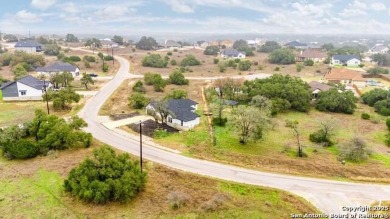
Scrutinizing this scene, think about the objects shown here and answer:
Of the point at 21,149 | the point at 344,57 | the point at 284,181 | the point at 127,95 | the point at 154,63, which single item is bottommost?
the point at 284,181

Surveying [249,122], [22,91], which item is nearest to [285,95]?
[249,122]

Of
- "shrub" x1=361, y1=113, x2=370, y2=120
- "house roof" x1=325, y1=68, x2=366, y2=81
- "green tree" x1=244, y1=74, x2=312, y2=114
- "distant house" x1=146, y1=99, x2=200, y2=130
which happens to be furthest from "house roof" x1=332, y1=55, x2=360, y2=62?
"distant house" x1=146, y1=99, x2=200, y2=130

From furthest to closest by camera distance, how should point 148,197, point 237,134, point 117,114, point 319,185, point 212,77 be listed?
1. point 212,77
2. point 117,114
3. point 237,134
4. point 319,185
5. point 148,197

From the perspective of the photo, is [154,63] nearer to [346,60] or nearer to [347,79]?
[347,79]

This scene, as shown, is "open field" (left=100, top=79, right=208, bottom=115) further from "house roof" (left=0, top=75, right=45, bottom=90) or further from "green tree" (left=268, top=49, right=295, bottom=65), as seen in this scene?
"green tree" (left=268, top=49, right=295, bottom=65)

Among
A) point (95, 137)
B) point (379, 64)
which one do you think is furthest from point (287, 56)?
point (95, 137)

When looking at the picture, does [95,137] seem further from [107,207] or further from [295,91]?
[295,91]
